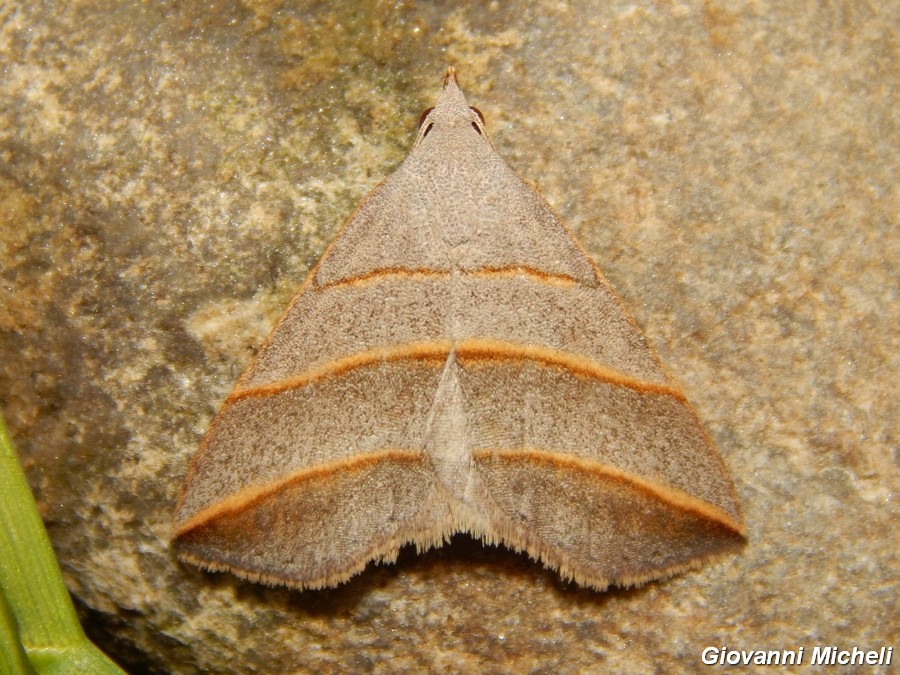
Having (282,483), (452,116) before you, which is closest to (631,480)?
(282,483)

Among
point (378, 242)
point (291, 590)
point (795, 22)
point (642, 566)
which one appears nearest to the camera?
point (642, 566)

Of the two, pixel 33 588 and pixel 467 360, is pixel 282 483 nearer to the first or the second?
pixel 467 360

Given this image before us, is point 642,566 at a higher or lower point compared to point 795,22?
lower

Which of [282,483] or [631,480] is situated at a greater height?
[631,480]

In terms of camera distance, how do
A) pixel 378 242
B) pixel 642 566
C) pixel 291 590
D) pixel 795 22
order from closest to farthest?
pixel 642 566 < pixel 378 242 < pixel 291 590 < pixel 795 22

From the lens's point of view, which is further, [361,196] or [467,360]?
[361,196]

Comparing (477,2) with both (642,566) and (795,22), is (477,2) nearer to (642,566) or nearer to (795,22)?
(795,22)

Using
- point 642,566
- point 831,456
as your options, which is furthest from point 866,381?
point 642,566
